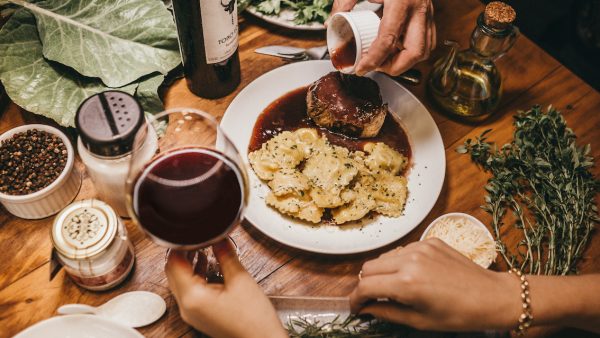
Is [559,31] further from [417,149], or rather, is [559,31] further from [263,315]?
[263,315]

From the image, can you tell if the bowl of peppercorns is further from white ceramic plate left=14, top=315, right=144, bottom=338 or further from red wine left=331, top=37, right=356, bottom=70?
red wine left=331, top=37, right=356, bottom=70

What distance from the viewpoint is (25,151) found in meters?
1.56

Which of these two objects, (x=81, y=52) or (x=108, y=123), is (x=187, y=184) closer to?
(x=108, y=123)

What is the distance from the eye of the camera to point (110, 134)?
131 cm

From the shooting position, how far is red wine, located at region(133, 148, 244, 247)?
3.94ft

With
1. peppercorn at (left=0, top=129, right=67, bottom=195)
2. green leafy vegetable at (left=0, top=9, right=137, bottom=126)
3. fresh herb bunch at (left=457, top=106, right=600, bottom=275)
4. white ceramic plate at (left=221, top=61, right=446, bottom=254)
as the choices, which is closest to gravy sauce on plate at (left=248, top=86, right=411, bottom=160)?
white ceramic plate at (left=221, top=61, right=446, bottom=254)

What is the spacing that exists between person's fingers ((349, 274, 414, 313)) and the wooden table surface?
310 mm

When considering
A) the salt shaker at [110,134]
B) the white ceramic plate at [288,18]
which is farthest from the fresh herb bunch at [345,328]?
the white ceramic plate at [288,18]

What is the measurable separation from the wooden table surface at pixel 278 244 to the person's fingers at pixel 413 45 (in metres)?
0.36

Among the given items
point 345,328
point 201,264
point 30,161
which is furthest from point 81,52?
point 345,328

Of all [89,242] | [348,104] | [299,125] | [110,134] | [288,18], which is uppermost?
[110,134]

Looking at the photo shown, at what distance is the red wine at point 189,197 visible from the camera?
3.94 ft

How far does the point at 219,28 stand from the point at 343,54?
23.1 inches

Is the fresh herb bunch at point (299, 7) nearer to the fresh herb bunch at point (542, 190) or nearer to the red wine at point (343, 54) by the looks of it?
the red wine at point (343, 54)
